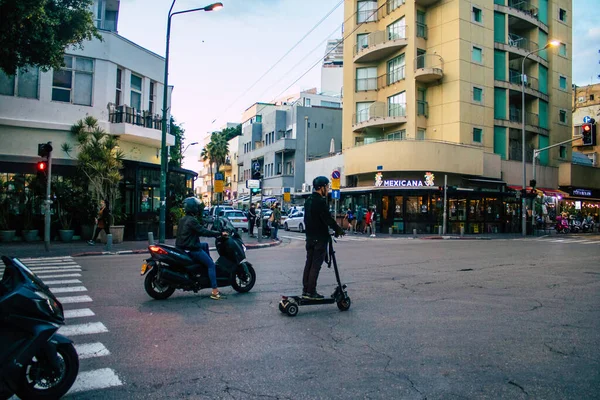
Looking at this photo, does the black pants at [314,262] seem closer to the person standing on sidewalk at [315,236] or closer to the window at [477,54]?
the person standing on sidewalk at [315,236]

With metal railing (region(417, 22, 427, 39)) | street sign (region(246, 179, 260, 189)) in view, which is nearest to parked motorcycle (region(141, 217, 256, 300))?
street sign (region(246, 179, 260, 189))

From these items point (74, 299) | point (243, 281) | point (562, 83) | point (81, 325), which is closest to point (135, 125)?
point (74, 299)

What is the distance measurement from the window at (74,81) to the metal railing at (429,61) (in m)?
23.1

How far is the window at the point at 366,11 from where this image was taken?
38.5 metres

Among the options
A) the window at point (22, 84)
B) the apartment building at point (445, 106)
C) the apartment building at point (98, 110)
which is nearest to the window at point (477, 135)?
the apartment building at point (445, 106)

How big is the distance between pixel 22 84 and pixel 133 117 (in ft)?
16.0

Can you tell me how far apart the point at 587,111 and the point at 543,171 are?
20.3m

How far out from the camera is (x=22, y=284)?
3631mm

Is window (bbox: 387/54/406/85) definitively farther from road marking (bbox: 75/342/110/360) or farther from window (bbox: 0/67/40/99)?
road marking (bbox: 75/342/110/360)

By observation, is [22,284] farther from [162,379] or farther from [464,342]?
[464,342]

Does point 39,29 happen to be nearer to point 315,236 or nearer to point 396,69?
point 315,236

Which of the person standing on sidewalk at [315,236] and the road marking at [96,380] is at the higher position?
the person standing on sidewalk at [315,236]

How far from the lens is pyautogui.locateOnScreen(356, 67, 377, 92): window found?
3878 centimetres

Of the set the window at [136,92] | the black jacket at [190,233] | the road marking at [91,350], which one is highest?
the window at [136,92]
